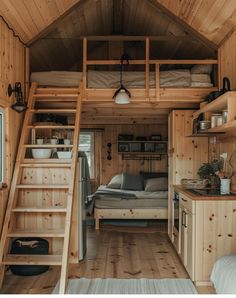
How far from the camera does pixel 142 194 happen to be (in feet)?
21.0

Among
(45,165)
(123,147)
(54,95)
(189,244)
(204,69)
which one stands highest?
(204,69)

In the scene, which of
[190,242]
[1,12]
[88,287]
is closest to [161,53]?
[1,12]

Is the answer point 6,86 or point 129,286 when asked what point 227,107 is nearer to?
point 129,286

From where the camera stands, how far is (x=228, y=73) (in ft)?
14.3

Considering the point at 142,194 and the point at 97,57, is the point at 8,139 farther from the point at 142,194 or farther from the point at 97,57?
the point at 97,57

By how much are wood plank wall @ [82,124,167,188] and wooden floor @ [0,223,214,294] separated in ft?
8.81

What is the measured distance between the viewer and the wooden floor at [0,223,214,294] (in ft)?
11.7

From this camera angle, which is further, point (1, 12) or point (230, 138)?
point (230, 138)

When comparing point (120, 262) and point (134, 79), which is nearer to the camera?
point (120, 262)

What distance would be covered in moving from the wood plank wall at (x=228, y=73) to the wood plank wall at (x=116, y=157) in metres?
3.64

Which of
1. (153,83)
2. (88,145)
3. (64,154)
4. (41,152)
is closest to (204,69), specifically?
(153,83)

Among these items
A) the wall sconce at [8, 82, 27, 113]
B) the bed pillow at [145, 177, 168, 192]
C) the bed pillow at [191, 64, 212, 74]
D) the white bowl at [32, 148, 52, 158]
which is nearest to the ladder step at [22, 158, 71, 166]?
the white bowl at [32, 148, 52, 158]

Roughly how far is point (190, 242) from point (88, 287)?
1188 mm

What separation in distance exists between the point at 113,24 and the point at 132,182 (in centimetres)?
334
